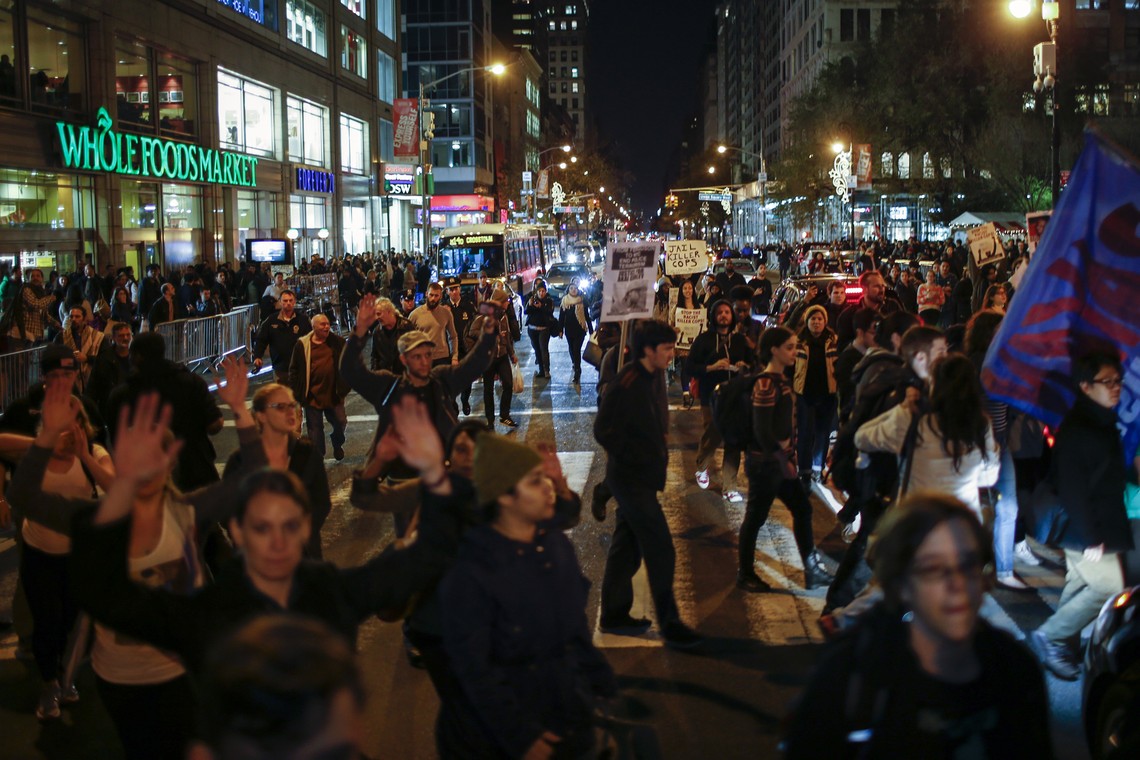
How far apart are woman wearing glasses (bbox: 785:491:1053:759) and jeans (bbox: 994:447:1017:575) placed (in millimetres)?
5206

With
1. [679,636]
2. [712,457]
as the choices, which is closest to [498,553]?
[679,636]

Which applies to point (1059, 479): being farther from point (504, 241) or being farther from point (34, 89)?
point (504, 241)

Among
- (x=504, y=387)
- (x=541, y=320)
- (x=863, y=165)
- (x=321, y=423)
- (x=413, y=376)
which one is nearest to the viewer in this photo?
(x=413, y=376)

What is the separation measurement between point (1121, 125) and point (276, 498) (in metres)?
48.0

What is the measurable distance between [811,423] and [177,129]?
30166mm

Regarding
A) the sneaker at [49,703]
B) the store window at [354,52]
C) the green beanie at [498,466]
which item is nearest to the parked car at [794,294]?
the sneaker at [49,703]

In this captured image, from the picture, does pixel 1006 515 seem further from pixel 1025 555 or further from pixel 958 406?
pixel 958 406

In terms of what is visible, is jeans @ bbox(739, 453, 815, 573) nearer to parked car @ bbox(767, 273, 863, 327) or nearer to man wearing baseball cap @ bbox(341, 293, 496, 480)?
man wearing baseball cap @ bbox(341, 293, 496, 480)

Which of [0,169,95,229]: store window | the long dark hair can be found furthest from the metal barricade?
[0,169,95,229]: store window

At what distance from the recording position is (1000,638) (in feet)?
9.45

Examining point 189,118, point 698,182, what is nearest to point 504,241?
point 189,118

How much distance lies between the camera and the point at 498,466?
3.63 m

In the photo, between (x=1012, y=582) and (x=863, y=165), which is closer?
(x=1012, y=582)

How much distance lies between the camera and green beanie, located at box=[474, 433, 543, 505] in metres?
3.61
